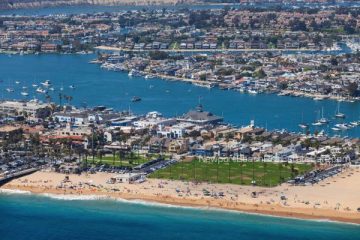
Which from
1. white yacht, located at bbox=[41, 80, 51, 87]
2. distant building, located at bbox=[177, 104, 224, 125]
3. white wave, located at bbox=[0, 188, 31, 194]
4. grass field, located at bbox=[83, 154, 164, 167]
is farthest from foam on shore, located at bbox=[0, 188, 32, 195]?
white yacht, located at bbox=[41, 80, 51, 87]

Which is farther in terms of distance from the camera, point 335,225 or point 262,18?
point 262,18

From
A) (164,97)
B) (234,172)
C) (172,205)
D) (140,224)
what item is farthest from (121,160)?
(164,97)

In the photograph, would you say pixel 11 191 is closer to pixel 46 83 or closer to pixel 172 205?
pixel 172 205

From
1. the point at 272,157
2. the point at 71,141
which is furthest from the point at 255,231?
the point at 71,141

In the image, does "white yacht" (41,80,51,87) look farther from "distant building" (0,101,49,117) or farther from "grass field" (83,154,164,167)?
"grass field" (83,154,164,167)

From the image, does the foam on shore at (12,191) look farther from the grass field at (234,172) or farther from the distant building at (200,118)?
the distant building at (200,118)

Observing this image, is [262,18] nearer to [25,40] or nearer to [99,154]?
[25,40]
